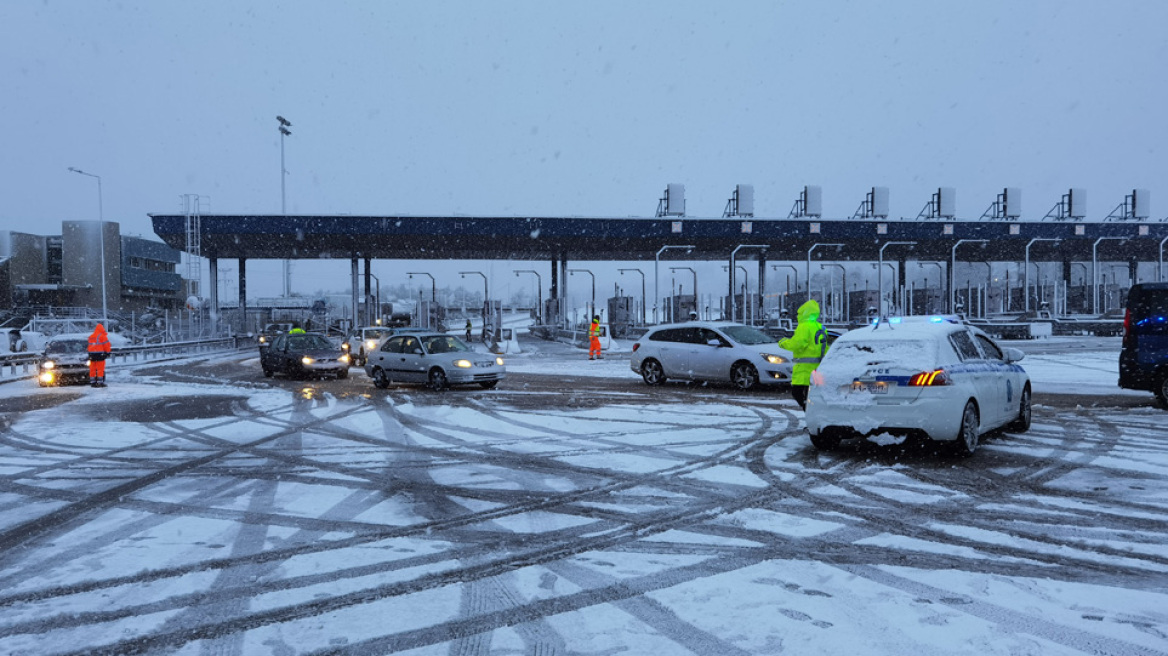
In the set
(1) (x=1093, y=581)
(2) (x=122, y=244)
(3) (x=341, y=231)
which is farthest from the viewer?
(2) (x=122, y=244)

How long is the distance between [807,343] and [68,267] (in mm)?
82194

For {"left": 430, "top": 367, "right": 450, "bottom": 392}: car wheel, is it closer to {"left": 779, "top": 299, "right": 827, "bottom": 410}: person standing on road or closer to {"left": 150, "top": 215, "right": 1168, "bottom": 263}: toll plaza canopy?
{"left": 779, "top": 299, "right": 827, "bottom": 410}: person standing on road

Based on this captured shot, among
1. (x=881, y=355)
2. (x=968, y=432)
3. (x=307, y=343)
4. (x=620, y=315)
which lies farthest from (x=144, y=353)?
(x=968, y=432)

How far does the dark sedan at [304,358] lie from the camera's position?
2305cm

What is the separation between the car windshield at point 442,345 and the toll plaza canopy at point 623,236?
22.0 metres

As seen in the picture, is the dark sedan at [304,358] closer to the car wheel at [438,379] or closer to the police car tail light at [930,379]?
the car wheel at [438,379]

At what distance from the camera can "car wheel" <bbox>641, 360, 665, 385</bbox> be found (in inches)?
760

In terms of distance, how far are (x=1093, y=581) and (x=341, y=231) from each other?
40.2 metres

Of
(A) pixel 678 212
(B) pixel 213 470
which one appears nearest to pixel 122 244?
(A) pixel 678 212

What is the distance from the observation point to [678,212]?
1730 inches

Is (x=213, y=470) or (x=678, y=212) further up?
(x=678, y=212)

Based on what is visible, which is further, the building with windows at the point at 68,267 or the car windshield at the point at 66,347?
the building with windows at the point at 68,267

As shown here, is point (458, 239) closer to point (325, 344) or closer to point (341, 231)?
point (341, 231)

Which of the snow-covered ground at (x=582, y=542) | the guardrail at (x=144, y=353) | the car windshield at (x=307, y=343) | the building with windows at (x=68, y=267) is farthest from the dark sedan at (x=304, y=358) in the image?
the building with windows at (x=68, y=267)
